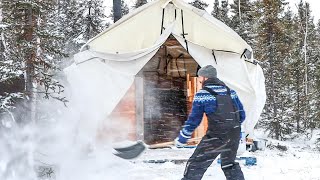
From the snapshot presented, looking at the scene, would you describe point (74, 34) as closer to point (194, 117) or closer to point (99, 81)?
point (99, 81)

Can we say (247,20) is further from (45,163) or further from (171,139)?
(45,163)

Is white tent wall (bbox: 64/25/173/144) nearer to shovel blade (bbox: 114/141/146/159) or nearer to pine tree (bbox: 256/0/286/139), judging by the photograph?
shovel blade (bbox: 114/141/146/159)

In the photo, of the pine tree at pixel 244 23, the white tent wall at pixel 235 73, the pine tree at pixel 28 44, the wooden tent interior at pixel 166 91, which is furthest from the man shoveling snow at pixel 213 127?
the pine tree at pixel 244 23

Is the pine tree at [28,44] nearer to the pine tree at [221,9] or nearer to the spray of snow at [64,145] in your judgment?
the spray of snow at [64,145]

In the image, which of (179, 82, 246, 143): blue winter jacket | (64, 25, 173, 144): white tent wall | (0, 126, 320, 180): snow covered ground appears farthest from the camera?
(64, 25, 173, 144): white tent wall

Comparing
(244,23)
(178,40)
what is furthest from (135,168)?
(244,23)

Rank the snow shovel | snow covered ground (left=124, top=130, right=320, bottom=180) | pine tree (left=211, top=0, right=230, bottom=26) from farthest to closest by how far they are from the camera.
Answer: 1. pine tree (left=211, top=0, right=230, bottom=26)
2. the snow shovel
3. snow covered ground (left=124, top=130, right=320, bottom=180)

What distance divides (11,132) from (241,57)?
5438mm

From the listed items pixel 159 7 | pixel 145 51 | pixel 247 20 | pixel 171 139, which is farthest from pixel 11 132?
pixel 247 20

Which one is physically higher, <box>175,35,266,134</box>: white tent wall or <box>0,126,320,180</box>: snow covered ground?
<box>175,35,266,134</box>: white tent wall

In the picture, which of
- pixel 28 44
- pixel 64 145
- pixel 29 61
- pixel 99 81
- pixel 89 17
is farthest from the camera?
pixel 89 17

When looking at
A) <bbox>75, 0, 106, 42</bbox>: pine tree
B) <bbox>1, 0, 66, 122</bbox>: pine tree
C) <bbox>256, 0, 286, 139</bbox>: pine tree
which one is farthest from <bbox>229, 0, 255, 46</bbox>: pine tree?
<bbox>1, 0, 66, 122</bbox>: pine tree

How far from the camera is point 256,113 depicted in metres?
10.2

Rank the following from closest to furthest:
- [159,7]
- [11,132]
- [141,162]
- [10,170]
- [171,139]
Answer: [10,170] → [11,132] → [141,162] → [159,7] → [171,139]
